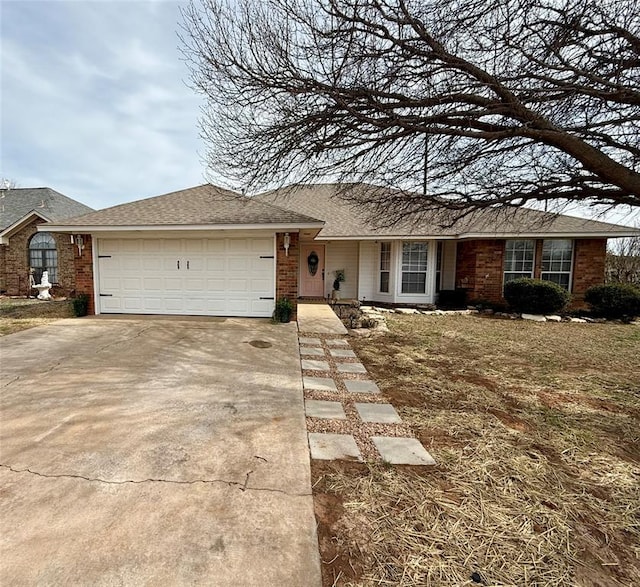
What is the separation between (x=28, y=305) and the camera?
11.1 m

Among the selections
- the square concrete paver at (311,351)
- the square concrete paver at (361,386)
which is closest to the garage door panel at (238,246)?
the square concrete paver at (311,351)

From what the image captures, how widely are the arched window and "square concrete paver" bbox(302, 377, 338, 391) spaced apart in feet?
48.1

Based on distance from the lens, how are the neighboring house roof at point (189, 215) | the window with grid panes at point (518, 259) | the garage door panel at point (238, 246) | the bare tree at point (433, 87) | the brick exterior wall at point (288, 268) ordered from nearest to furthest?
the bare tree at point (433, 87), the neighboring house roof at point (189, 215), the brick exterior wall at point (288, 268), the garage door panel at point (238, 246), the window with grid panes at point (518, 259)

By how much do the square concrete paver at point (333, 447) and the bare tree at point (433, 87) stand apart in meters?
3.88

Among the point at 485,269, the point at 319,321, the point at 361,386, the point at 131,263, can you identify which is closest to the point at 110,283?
the point at 131,263

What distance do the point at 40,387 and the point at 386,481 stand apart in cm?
414

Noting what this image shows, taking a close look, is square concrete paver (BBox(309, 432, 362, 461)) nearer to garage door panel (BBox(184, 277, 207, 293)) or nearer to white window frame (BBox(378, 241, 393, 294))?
garage door panel (BBox(184, 277, 207, 293))

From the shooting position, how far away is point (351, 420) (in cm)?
336

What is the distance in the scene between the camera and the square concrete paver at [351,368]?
197 inches

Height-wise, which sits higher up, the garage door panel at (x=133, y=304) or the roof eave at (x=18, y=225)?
the roof eave at (x=18, y=225)

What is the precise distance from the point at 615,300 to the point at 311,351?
10151 millimetres

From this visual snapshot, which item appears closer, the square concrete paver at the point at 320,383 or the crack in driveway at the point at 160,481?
the crack in driveway at the point at 160,481

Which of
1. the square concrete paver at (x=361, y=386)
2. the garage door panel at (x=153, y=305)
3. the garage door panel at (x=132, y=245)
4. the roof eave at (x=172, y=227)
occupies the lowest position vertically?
the square concrete paver at (x=361, y=386)

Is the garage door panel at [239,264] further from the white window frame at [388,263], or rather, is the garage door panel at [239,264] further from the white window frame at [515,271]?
the white window frame at [515,271]
